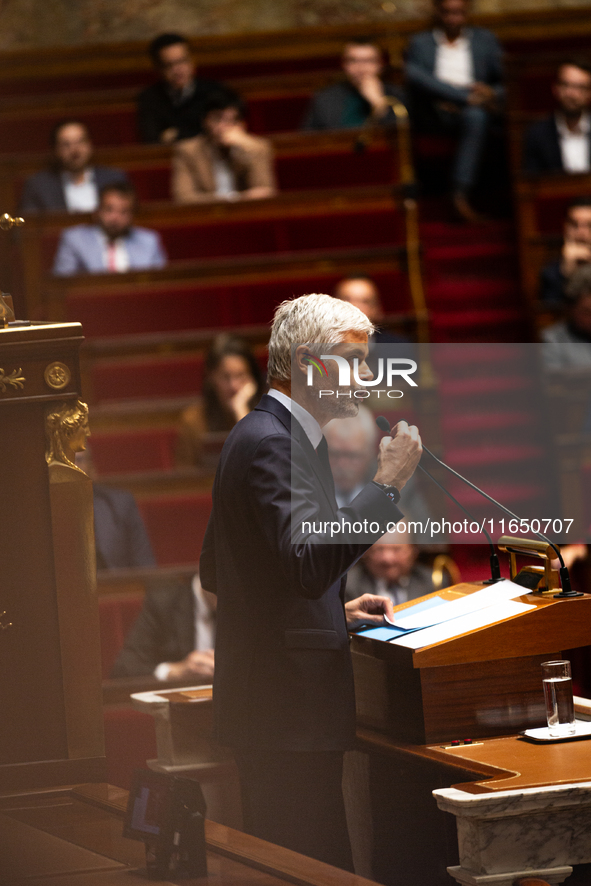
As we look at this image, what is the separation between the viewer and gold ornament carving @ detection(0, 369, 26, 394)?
987 millimetres

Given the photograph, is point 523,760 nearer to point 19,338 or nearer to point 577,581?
point 19,338

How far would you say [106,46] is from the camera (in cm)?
420

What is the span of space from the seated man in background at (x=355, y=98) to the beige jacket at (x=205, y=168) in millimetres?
324

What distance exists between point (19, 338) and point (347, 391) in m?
0.28

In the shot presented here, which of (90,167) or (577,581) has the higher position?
(90,167)

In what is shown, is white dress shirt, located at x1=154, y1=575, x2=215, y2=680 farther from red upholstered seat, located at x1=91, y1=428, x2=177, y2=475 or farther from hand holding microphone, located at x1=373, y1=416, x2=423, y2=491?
hand holding microphone, located at x1=373, y1=416, x2=423, y2=491

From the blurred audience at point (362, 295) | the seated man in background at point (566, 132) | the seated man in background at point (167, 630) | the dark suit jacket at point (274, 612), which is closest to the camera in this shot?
the dark suit jacket at point (274, 612)

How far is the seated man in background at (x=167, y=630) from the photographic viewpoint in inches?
76.4

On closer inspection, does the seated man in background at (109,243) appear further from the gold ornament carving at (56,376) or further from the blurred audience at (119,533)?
the gold ornament carving at (56,376)

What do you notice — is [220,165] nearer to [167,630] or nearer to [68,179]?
[68,179]

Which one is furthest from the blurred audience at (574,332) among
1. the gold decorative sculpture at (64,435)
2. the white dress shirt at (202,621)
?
the gold decorative sculpture at (64,435)

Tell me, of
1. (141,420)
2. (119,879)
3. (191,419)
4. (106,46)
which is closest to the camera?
(119,879)

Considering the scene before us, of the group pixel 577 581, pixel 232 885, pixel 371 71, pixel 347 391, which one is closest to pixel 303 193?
pixel 371 71

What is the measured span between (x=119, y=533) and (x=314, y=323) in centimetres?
125
